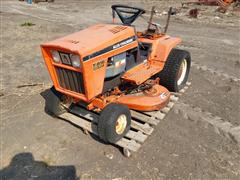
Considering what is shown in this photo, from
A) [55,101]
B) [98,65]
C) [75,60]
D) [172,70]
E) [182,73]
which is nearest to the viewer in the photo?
[75,60]

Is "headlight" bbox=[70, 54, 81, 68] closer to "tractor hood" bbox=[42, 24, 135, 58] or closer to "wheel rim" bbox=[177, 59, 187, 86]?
"tractor hood" bbox=[42, 24, 135, 58]

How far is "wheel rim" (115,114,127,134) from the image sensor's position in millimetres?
3850

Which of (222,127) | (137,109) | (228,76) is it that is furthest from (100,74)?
(228,76)

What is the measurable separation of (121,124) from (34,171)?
48.4 inches

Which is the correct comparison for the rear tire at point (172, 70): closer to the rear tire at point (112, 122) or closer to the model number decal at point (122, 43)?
the model number decal at point (122, 43)

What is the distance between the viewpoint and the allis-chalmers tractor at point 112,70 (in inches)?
143

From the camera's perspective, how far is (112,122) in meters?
3.64

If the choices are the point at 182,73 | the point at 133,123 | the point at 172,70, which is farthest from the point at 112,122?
the point at 182,73

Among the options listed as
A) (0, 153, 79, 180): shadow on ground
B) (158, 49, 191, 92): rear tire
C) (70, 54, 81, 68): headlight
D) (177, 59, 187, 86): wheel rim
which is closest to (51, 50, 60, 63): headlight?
(70, 54, 81, 68): headlight

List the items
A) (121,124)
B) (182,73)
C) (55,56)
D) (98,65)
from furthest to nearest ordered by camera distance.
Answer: (182,73), (121,124), (55,56), (98,65)

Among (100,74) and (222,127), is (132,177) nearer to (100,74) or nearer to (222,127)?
(100,74)

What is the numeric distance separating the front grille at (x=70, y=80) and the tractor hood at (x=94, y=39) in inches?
13.8

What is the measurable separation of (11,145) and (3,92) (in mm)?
1767

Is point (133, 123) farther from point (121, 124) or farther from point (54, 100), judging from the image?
point (54, 100)
